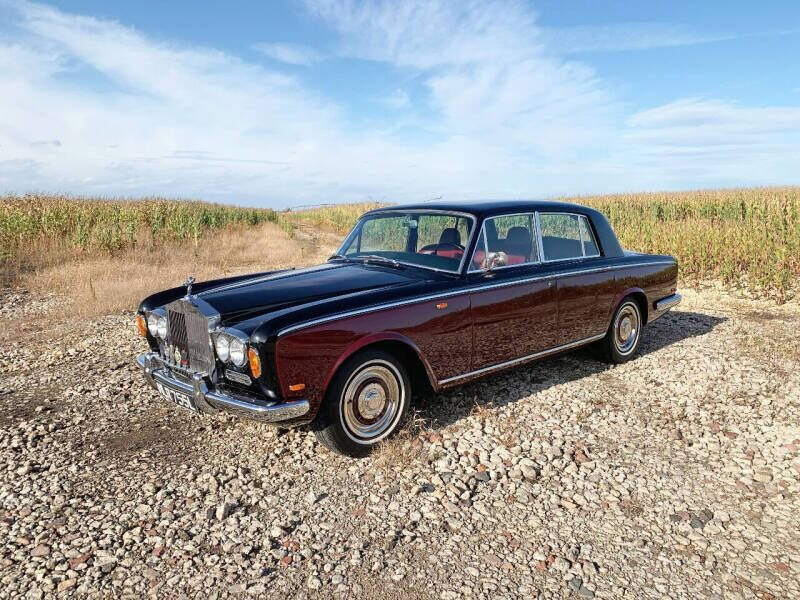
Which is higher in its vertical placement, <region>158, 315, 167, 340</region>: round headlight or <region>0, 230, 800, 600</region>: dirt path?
<region>158, 315, 167, 340</region>: round headlight

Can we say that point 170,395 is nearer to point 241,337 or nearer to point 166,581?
point 241,337

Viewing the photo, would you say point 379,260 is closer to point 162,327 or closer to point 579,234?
point 162,327

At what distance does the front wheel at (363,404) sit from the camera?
3.74m

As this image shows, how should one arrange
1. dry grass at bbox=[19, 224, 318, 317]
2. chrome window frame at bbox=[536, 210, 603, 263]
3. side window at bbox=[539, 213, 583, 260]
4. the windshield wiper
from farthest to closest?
dry grass at bbox=[19, 224, 318, 317] → side window at bbox=[539, 213, 583, 260] → chrome window frame at bbox=[536, 210, 603, 263] → the windshield wiper

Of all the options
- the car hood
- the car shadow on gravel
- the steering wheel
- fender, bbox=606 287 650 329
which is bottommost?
the car shadow on gravel

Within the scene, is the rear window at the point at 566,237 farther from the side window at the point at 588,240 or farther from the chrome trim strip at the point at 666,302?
the chrome trim strip at the point at 666,302

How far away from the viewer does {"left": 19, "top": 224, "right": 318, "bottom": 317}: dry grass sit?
9672mm

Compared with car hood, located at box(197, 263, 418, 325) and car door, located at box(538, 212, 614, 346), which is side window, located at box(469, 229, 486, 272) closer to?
car hood, located at box(197, 263, 418, 325)

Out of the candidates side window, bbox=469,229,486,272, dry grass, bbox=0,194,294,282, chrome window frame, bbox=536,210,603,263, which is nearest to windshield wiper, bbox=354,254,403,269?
side window, bbox=469,229,486,272

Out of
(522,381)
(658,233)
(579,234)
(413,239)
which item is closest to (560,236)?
(579,234)

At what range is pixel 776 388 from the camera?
518cm

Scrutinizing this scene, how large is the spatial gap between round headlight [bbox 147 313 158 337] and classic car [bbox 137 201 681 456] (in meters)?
0.01

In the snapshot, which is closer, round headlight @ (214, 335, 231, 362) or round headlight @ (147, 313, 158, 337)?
round headlight @ (214, 335, 231, 362)

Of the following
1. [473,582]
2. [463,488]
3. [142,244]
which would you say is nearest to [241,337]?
[463,488]
